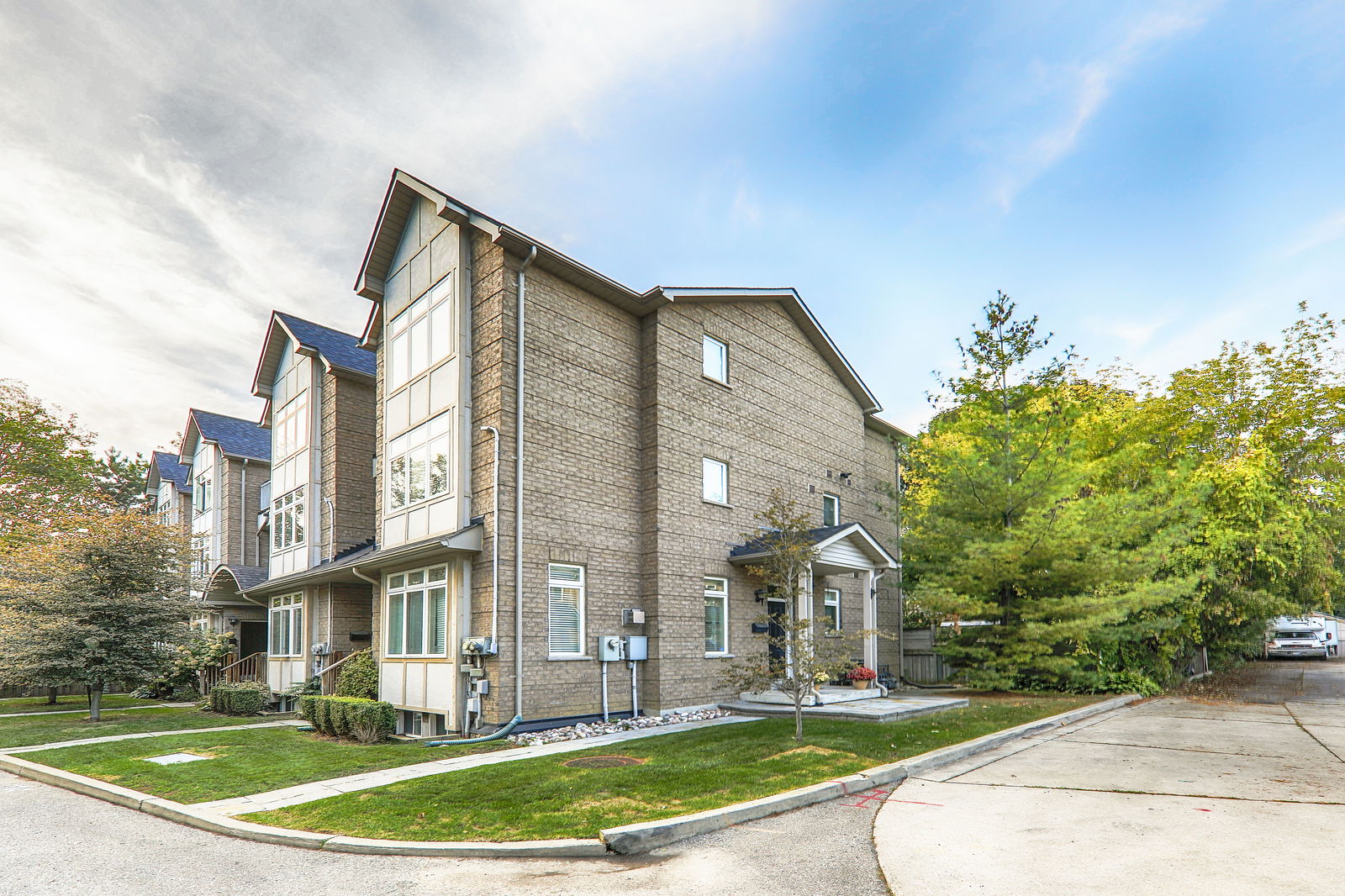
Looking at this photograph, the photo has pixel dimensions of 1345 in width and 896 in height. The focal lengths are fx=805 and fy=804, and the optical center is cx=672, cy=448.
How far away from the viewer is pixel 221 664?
2456cm

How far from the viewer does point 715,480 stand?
1739cm

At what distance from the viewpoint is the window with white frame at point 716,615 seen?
54.5 feet

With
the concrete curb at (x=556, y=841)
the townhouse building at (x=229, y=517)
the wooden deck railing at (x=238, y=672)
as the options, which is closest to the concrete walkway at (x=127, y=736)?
the concrete curb at (x=556, y=841)

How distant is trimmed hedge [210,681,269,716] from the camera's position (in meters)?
19.3

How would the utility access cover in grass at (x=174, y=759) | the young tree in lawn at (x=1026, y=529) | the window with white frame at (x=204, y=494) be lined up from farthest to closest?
1. the window with white frame at (x=204, y=494)
2. the young tree in lawn at (x=1026, y=529)
3. the utility access cover in grass at (x=174, y=759)

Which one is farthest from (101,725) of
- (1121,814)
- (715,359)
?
(1121,814)

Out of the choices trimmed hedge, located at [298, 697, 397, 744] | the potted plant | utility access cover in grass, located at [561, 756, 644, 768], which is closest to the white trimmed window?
trimmed hedge, located at [298, 697, 397, 744]

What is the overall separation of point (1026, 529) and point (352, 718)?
562 inches

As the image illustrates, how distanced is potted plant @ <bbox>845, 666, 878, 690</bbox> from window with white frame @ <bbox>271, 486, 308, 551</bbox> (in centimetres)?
1447

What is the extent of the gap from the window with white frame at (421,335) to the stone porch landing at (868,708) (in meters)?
8.95

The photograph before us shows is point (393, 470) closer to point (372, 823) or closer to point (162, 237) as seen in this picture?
point (162, 237)

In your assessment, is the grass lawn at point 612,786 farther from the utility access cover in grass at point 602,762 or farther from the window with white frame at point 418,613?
the window with white frame at point 418,613

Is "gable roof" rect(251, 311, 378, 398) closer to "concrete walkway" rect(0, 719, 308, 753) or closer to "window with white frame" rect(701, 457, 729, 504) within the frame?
"concrete walkway" rect(0, 719, 308, 753)

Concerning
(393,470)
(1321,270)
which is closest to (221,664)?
(393,470)
